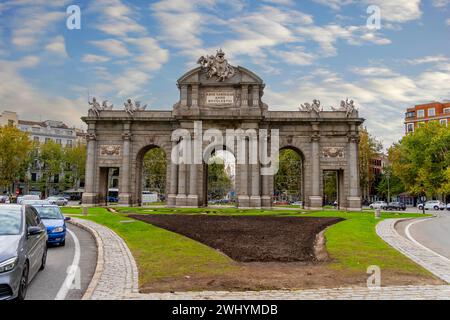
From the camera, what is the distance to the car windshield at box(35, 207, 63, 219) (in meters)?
16.3

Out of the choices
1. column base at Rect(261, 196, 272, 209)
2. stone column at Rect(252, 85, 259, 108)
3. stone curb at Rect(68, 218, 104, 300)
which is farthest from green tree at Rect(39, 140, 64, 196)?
stone curb at Rect(68, 218, 104, 300)

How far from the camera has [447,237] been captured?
65.1ft

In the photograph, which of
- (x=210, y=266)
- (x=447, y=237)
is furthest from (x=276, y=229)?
(x=210, y=266)

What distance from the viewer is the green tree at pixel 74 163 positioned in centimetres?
8478

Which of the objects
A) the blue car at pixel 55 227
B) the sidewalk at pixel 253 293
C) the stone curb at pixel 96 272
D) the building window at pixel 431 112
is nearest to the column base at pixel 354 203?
the stone curb at pixel 96 272

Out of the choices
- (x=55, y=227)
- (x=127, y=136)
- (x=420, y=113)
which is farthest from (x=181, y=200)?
(x=420, y=113)

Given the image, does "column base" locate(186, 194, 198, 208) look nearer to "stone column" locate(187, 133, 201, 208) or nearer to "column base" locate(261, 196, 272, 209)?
"stone column" locate(187, 133, 201, 208)

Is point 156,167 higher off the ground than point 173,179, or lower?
higher

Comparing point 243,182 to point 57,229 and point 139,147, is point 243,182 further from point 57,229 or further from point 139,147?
point 57,229

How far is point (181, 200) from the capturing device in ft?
137

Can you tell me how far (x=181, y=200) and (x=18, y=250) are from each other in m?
34.2

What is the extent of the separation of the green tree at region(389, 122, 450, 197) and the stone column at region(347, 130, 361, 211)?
Result: 24.7 meters

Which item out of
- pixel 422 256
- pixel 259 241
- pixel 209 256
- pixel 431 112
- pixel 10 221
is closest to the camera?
pixel 10 221

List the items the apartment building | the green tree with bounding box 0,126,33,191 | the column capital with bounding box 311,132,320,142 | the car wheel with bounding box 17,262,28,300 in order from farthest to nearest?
the apartment building
the green tree with bounding box 0,126,33,191
the column capital with bounding box 311,132,320,142
the car wheel with bounding box 17,262,28,300
